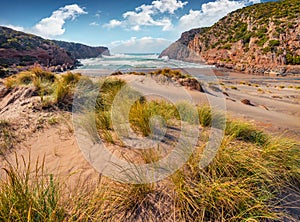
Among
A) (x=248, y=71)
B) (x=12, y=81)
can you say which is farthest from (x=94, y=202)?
(x=248, y=71)

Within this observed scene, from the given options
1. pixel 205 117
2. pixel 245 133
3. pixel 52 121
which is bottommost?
pixel 245 133

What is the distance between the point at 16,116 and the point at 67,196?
11.1ft

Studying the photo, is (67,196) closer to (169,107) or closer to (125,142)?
(125,142)

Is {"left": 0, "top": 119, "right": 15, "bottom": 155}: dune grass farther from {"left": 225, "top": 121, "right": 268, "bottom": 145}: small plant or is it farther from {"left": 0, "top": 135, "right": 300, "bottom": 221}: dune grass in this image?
{"left": 225, "top": 121, "right": 268, "bottom": 145}: small plant

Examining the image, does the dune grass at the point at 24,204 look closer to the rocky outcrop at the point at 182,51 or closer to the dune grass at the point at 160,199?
the dune grass at the point at 160,199

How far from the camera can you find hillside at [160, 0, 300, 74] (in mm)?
29955

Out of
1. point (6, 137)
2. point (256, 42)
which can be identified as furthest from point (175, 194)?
point (256, 42)

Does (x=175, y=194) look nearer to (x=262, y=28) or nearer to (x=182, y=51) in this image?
(x=182, y=51)

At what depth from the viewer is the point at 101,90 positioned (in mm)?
6184

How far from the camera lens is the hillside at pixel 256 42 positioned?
30.0 meters

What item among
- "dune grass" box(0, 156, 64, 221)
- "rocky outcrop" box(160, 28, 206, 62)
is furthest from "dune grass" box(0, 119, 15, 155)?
"rocky outcrop" box(160, 28, 206, 62)

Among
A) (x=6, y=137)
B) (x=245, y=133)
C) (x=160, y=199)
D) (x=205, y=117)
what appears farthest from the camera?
(x=205, y=117)

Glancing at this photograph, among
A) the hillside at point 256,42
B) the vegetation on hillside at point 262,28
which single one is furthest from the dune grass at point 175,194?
the vegetation on hillside at point 262,28

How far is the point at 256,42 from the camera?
36.1m
